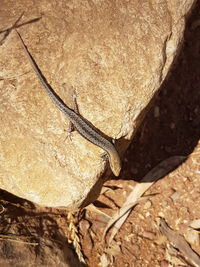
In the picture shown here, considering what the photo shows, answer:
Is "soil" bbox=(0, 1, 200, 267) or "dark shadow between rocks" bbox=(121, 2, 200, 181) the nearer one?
"soil" bbox=(0, 1, 200, 267)

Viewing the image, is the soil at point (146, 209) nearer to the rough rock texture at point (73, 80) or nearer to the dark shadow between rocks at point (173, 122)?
the dark shadow between rocks at point (173, 122)

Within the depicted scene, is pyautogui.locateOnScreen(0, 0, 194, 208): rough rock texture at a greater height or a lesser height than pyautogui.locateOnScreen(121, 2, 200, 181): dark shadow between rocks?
greater

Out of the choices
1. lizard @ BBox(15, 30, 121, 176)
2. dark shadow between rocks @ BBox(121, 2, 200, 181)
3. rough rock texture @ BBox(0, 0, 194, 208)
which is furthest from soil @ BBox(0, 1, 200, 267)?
lizard @ BBox(15, 30, 121, 176)

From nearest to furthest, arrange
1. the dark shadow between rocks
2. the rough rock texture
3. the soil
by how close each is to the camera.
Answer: the rough rock texture → the soil → the dark shadow between rocks

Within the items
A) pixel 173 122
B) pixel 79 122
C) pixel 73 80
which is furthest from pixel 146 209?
pixel 73 80

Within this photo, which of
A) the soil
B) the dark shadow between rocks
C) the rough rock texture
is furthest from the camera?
the dark shadow between rocks

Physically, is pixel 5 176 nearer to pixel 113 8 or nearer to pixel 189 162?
pixel 113 8

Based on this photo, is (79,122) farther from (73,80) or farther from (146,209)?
(146,209)

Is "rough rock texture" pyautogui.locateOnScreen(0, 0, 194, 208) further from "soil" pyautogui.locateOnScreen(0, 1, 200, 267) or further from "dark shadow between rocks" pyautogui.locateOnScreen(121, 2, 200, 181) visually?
"dark shadow between rocks" pyautogui.locateOnScreen(121, 2, 200, 181)
